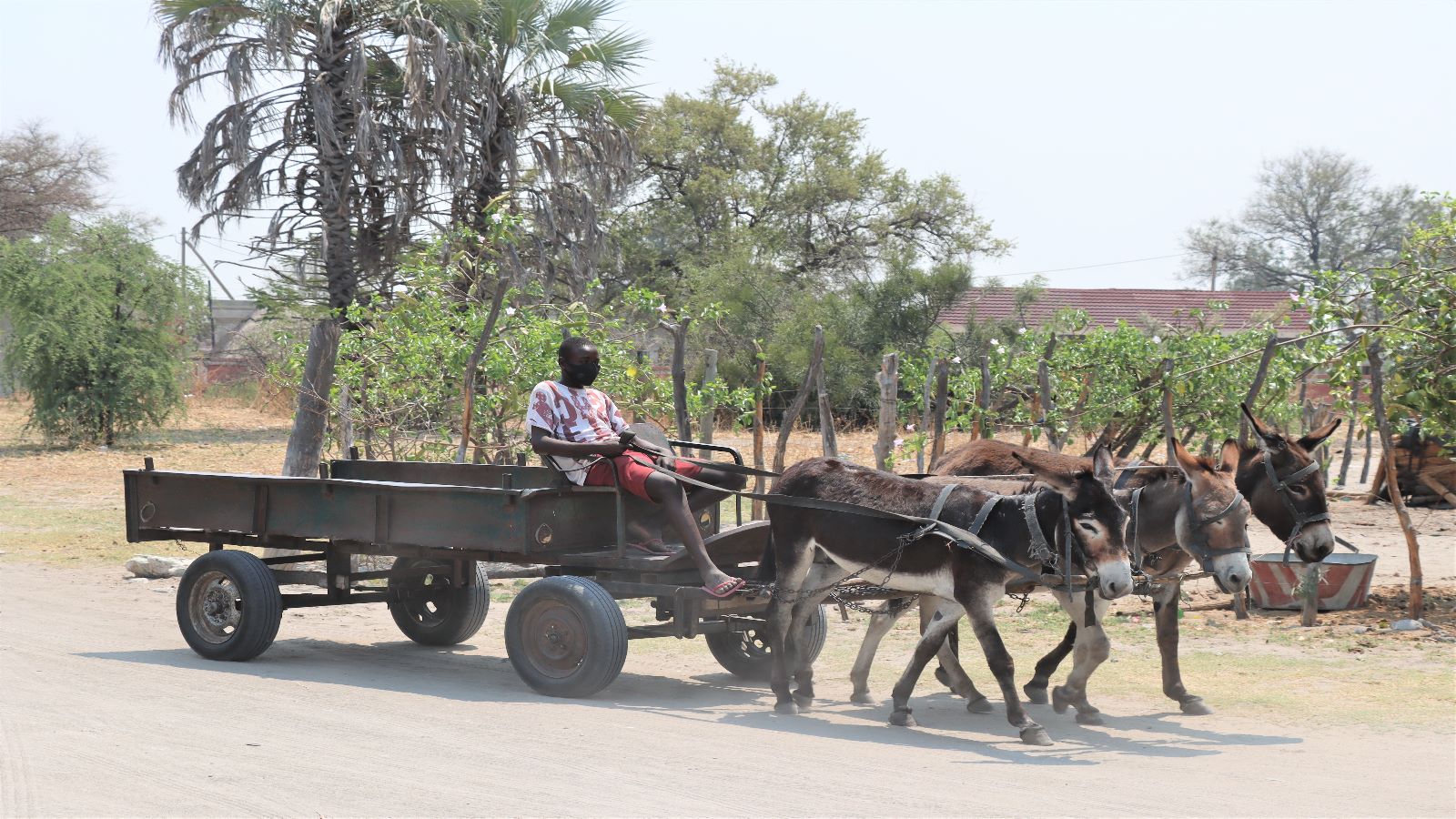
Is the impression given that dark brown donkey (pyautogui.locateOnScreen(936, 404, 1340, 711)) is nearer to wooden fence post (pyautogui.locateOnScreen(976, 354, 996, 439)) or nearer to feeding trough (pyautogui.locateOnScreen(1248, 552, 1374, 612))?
feeding trough (pyautogui.locateOnScreen(1248, 552, 1374, 612))

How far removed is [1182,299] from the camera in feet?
142

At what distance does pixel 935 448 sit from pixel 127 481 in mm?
7318

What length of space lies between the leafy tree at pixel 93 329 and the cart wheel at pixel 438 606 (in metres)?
19.2

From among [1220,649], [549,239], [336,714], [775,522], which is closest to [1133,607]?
[1220,649]

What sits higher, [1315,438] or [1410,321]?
[1410,321]

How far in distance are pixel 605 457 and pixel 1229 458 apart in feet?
11.7

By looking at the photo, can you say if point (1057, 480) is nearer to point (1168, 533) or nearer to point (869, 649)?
point (1168, 533)

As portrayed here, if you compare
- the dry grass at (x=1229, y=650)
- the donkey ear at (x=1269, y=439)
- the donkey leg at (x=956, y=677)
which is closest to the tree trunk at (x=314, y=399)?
the dry grass at (x=1229, y=650)

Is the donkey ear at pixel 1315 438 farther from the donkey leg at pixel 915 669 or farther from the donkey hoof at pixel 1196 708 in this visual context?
the donkey leg at pixel 915 669

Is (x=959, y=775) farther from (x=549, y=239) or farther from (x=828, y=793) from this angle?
(x=549, y=239)

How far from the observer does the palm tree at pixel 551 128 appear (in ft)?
77.5

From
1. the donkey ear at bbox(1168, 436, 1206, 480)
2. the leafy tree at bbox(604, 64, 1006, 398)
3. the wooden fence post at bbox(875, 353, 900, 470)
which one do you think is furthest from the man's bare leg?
the leafy tree at bbox(604, 64, 1006, 398)

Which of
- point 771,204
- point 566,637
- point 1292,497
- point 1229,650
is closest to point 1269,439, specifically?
point 1292,497

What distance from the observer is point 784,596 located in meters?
7.78
